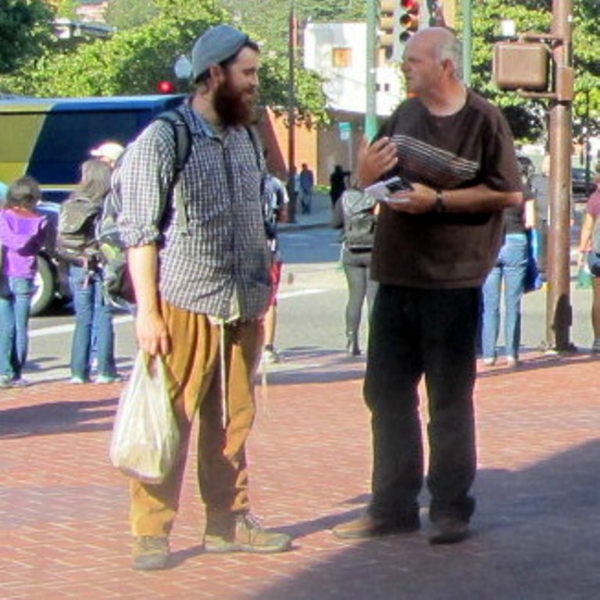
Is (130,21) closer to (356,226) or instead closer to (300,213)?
(300,213)

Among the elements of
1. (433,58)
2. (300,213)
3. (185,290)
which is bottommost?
(300,213)

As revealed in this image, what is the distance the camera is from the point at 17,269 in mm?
14922

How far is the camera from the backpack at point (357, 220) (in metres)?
14.8

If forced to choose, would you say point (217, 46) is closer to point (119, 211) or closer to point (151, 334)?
point (119, 211)

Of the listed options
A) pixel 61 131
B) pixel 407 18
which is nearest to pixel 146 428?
pixel 407 18

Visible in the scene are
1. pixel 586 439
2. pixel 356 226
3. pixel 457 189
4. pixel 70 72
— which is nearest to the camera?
pixel 457 189

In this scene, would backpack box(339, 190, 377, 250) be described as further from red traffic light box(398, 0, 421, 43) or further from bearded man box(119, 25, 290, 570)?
bearded man box(119, 25, 290, 570)

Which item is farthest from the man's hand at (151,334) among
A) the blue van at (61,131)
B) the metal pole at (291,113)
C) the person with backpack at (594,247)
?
the metal pole at (291,113)

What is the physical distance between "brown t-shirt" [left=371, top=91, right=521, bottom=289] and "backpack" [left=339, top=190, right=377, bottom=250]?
689cm

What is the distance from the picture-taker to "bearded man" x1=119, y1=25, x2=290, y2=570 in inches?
270

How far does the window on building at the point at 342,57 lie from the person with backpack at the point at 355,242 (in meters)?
72.8

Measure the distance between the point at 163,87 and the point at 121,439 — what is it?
23470mm

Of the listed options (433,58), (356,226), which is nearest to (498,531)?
(433,58)

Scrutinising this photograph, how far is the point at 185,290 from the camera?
6.95 metres
